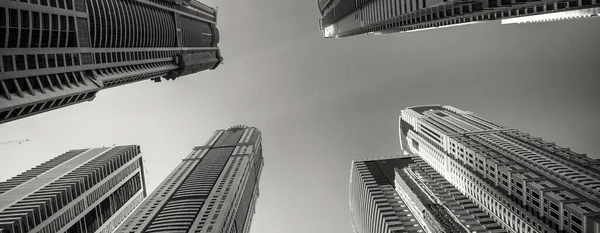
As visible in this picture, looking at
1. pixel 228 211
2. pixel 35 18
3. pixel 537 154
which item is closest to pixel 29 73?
pixel 35 18

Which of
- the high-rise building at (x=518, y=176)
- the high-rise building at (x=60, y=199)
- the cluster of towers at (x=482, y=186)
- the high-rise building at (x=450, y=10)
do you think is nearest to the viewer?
the high-rise building at (x=450, y=10)

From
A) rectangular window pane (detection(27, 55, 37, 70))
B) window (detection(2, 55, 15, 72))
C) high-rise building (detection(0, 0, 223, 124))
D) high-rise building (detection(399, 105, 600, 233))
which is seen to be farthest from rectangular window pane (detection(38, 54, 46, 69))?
high-rise building (detection(399, 105, 600, 233))

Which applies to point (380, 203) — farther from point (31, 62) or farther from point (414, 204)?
point (31, 62)

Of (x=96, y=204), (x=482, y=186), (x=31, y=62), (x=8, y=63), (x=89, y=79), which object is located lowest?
(x=96, y=204)

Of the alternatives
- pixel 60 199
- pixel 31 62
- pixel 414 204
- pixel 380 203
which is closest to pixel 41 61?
pixel 31 62

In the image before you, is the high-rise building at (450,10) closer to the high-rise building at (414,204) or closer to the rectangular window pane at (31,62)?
the high-rise building at (414,204)

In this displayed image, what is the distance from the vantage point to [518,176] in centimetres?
9800

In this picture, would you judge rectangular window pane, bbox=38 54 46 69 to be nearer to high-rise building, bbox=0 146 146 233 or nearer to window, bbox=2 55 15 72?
window, bbox=2 55 15 72

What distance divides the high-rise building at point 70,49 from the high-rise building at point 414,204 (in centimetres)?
8941

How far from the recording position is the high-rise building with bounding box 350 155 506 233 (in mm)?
109275

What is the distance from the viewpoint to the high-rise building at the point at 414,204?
109m

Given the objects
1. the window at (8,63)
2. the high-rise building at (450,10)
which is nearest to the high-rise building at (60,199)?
the window at (8,63)

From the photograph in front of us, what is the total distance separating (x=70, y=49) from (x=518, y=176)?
341ft

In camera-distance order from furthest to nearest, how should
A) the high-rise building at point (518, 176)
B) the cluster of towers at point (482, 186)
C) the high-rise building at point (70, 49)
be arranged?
the cluster of towers at point (482, 186) < the high-rise building at point (518, 176) < the high-rise building at point (70, 49)
